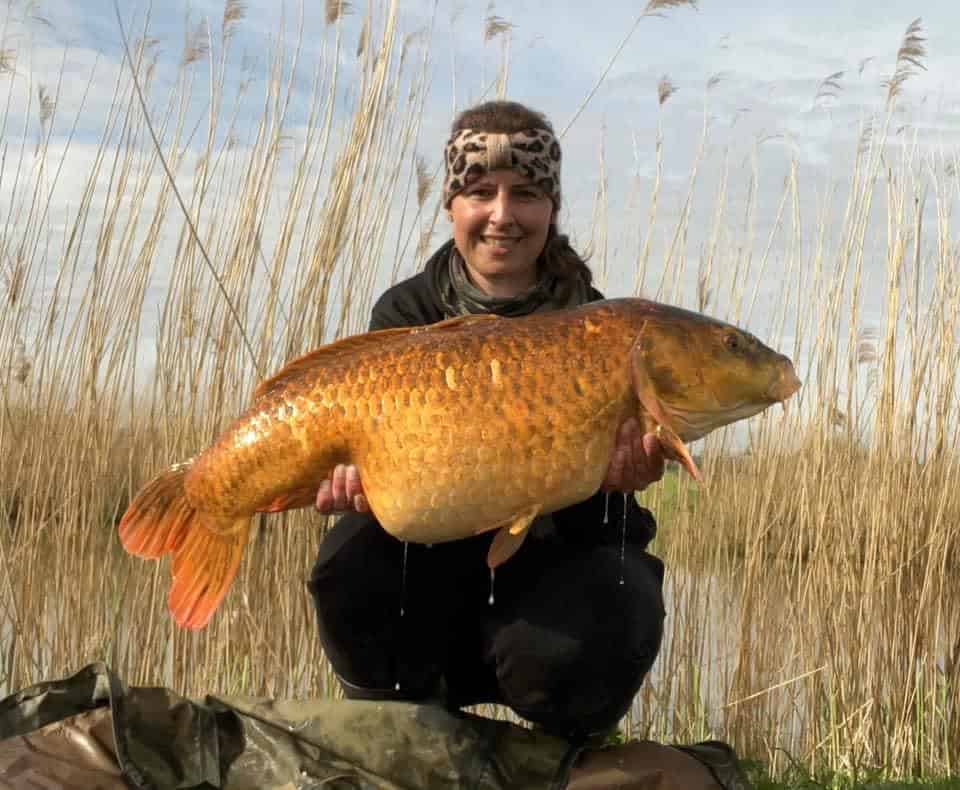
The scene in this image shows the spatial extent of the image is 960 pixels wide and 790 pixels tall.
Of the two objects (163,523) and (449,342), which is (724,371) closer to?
(449,342)

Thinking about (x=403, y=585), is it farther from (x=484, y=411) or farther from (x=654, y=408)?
(x=654, y=408)

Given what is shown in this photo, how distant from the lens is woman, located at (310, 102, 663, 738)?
6.37 ft

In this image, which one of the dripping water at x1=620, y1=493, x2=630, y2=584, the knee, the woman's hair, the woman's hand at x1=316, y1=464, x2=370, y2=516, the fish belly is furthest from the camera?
the woman's hair

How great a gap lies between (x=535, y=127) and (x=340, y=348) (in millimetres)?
652

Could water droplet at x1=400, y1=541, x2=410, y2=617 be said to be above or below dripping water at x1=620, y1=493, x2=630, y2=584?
below

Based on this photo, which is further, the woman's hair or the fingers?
the woman's hair

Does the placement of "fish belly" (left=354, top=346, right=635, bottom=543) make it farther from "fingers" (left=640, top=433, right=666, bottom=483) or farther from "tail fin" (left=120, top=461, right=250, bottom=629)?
"tail fin" (left=120, top=461, right=250, bottom=629)

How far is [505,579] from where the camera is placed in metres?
2.03

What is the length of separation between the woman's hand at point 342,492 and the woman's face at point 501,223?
53 centimetres

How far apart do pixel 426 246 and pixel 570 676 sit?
4.46 ft

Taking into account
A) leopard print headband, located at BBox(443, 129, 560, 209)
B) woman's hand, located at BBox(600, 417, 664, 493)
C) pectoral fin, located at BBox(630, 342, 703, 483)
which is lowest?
woman's hand, located at BBox(600, 417, 664, 493)

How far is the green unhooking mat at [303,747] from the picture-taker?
1.97m

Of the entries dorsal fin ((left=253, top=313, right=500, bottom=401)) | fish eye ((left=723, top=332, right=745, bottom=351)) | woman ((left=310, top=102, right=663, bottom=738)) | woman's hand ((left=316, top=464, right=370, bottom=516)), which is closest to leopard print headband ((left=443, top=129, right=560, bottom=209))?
woman ((left=310, top=102, right=663, bottom=738))

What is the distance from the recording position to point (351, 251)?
2785 millimetres
